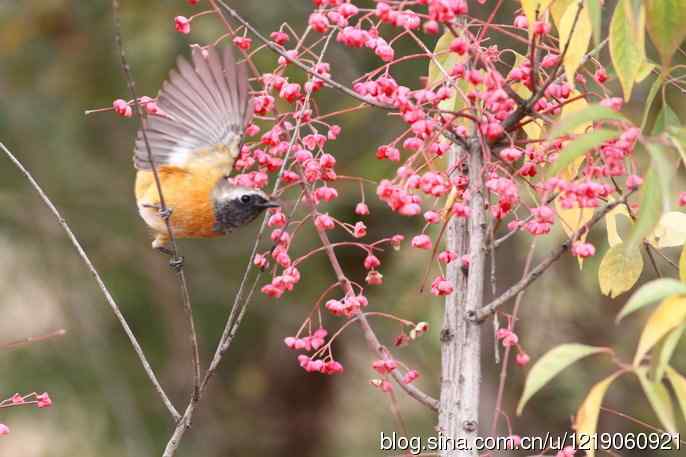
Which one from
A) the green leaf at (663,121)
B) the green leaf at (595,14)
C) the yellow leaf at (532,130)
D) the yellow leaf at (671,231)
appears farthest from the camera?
the yellow leaf at (532,130)

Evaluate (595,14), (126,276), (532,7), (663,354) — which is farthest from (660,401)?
(126,276)

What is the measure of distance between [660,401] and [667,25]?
2.88 ft

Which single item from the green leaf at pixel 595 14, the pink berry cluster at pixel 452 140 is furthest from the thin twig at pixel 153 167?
Answer: the green leaf at pixel 595 14

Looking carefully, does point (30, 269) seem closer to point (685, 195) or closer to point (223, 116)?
point (223, 116)

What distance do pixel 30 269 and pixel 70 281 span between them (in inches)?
17.2

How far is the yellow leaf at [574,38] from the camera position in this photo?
2352mm

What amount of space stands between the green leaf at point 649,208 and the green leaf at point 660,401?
0.78 feet

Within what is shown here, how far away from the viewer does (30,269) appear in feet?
30.3

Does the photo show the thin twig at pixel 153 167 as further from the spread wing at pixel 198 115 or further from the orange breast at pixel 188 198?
the orange breast at pixel 188 198

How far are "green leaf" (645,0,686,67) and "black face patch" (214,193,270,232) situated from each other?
211cm

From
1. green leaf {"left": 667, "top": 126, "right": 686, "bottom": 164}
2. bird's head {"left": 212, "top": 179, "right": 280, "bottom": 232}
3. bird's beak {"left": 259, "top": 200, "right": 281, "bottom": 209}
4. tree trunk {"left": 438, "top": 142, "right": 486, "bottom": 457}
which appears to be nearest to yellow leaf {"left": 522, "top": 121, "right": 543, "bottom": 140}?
tree trunk {"left": 438, "top": 142, "right": 486, "bottom": 457}

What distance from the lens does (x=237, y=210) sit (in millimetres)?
4426

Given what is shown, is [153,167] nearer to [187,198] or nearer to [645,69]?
[645,69]

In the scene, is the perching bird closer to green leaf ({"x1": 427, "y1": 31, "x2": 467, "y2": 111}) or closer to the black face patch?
the black face patch
